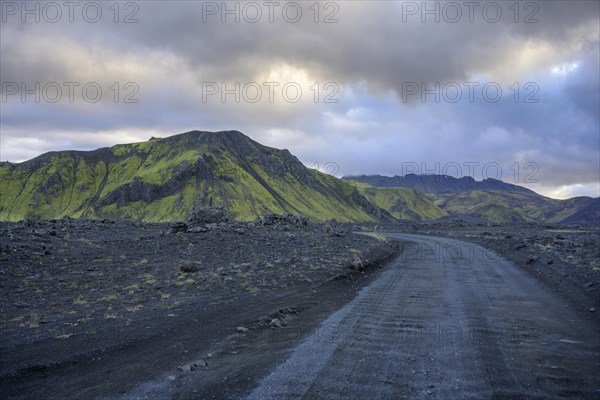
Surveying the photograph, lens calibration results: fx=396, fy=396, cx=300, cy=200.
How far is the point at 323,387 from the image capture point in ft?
25.3

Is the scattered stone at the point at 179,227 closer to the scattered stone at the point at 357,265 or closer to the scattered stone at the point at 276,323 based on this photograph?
the scattered stone at the point at 357,265

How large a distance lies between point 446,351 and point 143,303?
11166 mm

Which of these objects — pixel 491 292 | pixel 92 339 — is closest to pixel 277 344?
pixel 92 339

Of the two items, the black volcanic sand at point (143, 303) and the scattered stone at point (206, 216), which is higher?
the scattered stone at point (206, 216)

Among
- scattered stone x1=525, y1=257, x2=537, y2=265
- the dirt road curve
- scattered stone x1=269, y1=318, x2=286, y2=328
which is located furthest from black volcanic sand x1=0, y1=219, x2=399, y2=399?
scattered stone x1=525, y1=257, x2=537, y2=265

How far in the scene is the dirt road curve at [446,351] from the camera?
7590 millimetres

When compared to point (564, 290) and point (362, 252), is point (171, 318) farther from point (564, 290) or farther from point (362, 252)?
point (362, 252)

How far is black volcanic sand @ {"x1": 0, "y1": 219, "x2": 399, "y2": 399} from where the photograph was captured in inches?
357

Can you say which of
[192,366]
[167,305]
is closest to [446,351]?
[192,366]

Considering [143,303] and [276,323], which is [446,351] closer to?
[276,323]

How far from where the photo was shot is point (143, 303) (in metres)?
15.3

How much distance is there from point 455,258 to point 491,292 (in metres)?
14.2

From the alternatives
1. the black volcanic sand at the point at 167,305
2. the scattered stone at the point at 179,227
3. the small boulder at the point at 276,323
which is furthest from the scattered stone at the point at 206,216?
the small boulder at the point at 276,323

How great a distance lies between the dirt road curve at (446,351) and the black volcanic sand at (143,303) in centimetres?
110
